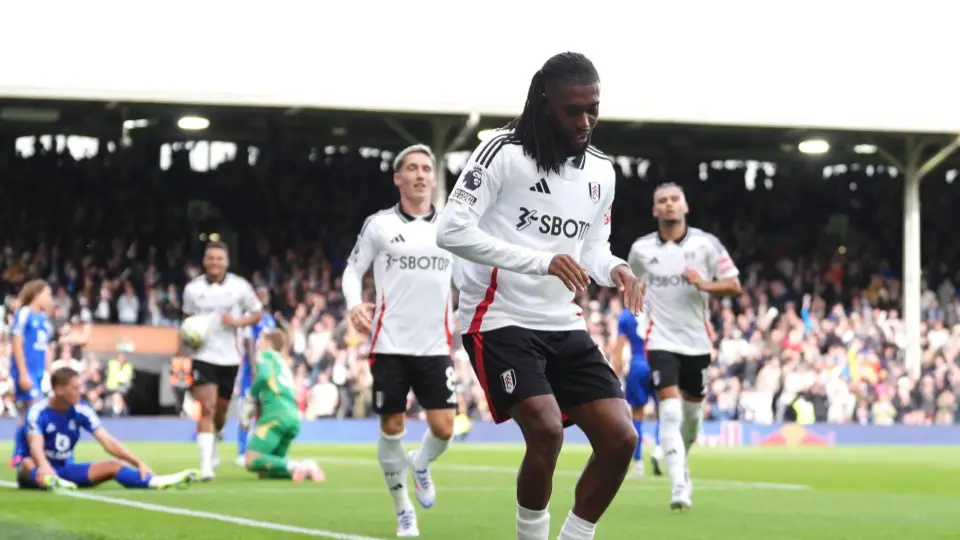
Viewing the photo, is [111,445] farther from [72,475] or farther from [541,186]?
[541,186]

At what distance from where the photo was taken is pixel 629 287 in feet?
23.4

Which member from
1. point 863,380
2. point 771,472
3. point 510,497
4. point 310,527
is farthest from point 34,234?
point 310,527

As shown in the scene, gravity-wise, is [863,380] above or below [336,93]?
below

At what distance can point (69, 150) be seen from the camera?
3703 cm

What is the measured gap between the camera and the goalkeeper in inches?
647

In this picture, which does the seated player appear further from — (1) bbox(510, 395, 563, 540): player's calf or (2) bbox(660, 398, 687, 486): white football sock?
(1) bbox(510, 395, 563, 540): player's calf

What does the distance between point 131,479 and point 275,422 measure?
2.58m

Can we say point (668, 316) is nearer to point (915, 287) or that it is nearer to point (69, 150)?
point (915, 287)

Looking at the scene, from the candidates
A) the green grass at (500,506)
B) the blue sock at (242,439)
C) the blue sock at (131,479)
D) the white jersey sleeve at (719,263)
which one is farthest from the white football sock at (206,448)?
the white jersey sleeve at (719,263)

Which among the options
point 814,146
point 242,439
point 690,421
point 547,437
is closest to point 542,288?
point 547,437

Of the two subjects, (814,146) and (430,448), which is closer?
(430,448)

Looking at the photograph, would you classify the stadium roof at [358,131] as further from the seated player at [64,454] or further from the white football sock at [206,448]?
the seated player at [64,454]

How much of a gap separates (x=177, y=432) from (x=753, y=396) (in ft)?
36.1

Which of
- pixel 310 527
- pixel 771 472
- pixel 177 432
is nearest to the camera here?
pixel 310 527
